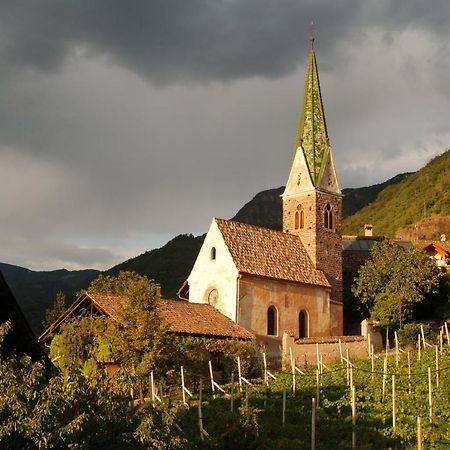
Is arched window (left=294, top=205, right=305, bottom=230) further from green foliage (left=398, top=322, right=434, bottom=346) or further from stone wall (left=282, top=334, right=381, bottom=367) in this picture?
green foliage (left=398, top=322, right=434, bottom=346)

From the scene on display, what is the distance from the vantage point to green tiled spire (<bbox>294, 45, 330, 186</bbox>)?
188 ft

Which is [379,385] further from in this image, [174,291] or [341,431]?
[174,291]

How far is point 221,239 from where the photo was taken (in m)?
48.2

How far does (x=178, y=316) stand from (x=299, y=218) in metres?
17.6

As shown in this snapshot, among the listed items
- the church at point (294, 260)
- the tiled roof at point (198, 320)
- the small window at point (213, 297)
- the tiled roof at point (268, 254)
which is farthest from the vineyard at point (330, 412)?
the tiled roof at point (268, 254)

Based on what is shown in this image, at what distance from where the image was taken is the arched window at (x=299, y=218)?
182ft

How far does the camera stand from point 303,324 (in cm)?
5047

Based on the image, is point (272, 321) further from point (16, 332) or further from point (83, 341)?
point (16, 332)

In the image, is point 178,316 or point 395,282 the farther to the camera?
point 395,282

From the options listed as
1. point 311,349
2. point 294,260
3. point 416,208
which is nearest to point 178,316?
point 311,349

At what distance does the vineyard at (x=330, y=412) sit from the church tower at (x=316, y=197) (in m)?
17.2

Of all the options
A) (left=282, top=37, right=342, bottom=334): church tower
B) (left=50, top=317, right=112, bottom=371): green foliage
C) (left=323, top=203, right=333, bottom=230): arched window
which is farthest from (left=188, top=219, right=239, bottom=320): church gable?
(left=323, top=203, right=333, bottom=230): arched window

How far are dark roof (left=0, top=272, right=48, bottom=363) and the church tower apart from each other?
39541 millimetres

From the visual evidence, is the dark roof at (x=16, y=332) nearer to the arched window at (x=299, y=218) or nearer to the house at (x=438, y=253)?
the arched window at (x=299, y=218)
